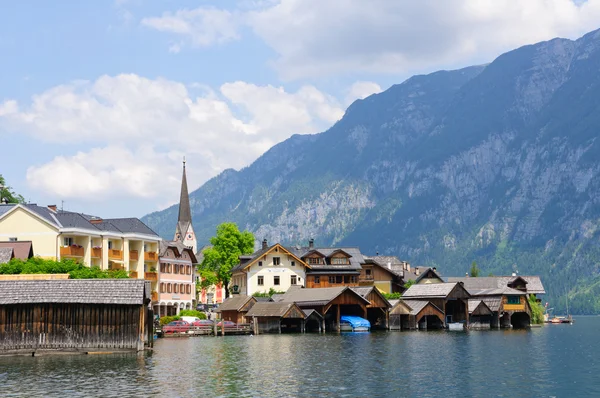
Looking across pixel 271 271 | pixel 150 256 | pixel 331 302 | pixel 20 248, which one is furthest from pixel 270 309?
pixel 20 248

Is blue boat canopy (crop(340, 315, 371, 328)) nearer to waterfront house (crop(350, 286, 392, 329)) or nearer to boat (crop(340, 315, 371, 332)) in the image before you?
boat (crop(340, 315, 371, 332))

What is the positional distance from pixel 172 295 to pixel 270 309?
90.9ft

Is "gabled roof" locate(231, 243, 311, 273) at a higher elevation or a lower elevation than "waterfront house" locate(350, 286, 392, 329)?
higher

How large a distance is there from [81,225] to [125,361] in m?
55.6

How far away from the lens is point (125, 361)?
191ft

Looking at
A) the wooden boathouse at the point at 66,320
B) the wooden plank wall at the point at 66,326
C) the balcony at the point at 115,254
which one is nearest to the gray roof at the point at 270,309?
the balcony at the point at 115,254

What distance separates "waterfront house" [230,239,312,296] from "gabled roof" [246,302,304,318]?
25.0 metres

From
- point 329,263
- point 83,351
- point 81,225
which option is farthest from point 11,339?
point 329,263

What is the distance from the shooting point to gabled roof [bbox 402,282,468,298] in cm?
11894

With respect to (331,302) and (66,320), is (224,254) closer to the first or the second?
(331,302)

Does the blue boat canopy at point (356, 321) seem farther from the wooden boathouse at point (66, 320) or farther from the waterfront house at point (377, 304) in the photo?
the wooden boathouse at point (66, 320)

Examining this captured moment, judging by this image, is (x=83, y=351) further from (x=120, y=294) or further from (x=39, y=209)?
(x=39, y=209)

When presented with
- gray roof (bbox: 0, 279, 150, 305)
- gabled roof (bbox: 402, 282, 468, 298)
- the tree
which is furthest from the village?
the tree

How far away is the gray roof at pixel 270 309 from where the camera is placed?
352 feet
